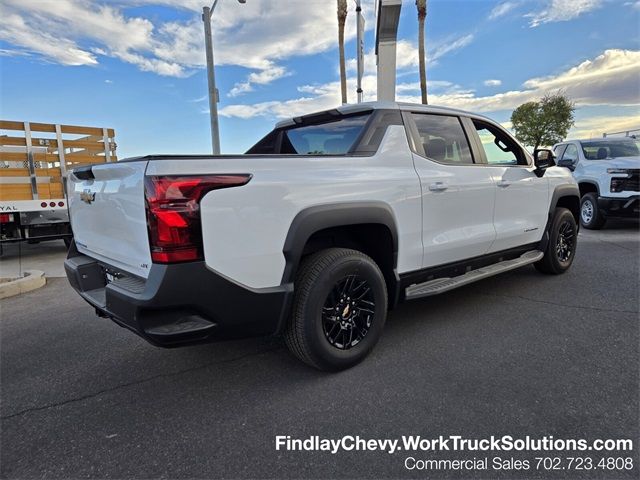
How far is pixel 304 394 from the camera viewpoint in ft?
8.48

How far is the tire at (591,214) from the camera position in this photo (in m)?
8.57

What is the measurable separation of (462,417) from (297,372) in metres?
1.11

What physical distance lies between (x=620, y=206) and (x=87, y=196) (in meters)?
9.15

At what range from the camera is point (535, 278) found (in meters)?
4.98

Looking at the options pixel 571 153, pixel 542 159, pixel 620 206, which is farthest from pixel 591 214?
pixel 542 159

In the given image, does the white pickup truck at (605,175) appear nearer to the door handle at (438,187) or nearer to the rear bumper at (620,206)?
the rear bumper at (620,206)

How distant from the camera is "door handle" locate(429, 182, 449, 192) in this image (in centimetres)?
321

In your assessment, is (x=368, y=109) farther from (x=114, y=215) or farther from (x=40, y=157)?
(x=40, y=157)

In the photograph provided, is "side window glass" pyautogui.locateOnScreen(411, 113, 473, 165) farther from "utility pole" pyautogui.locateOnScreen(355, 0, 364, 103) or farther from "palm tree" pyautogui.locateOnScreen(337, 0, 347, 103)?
"palm tree" pyautogui.locateOnScreen(337, 0, 347, 103)

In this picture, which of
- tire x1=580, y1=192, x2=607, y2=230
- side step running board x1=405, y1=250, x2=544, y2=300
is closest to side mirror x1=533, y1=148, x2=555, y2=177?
side step running board x1=405, y1=250, x2=544, y2=300

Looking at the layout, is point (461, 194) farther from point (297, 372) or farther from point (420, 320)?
point (297, 372)

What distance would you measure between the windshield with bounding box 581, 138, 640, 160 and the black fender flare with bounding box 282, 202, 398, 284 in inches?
326

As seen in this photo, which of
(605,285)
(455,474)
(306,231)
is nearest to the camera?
(455,474)

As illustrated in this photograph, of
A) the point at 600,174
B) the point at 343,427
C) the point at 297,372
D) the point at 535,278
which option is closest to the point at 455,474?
the point at 343,427
